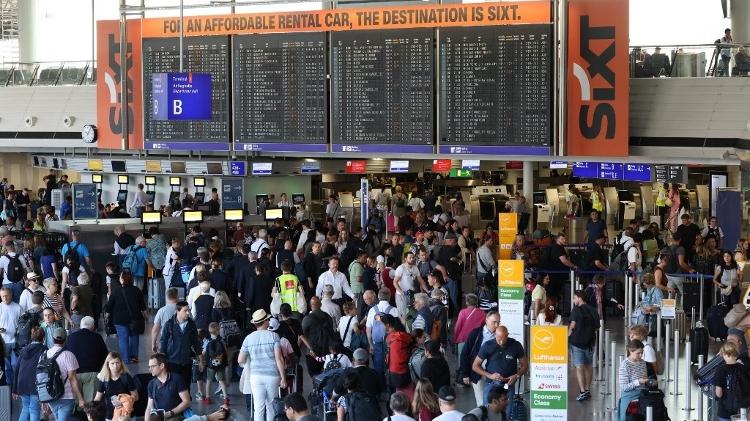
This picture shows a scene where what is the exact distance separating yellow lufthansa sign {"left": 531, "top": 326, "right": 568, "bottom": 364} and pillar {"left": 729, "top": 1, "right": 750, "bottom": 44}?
14.9 meters

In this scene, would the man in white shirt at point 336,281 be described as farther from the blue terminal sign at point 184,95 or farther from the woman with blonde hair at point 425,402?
the woman with blonde hair at point 425,402

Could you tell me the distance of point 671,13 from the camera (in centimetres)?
2886

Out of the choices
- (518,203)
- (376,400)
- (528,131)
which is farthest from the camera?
(518,203)

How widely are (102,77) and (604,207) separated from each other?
13766mm

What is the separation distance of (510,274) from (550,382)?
3.80m

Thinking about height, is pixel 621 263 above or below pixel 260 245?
below

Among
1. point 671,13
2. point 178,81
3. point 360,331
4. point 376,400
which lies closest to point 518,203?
point 671,13

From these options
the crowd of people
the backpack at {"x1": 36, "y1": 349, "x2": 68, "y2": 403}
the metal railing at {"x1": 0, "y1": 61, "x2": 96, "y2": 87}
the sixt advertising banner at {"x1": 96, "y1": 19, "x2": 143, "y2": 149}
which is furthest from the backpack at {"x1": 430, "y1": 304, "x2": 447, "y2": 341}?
the metal railing at {"x1": 0, "y1": 61, "x2": 96, "y2": 87}

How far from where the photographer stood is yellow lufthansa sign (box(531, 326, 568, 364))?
11.4 meters

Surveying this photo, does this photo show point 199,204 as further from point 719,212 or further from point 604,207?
point 719,212

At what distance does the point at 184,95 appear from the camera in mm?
21703

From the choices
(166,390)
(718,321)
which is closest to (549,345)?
(166,390)

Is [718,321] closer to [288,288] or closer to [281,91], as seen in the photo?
[288,288]

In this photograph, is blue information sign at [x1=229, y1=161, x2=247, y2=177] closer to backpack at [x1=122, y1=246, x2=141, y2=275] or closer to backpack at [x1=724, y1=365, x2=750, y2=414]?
backpack at [x1=122, y1=246, x2=141, y2=275]
